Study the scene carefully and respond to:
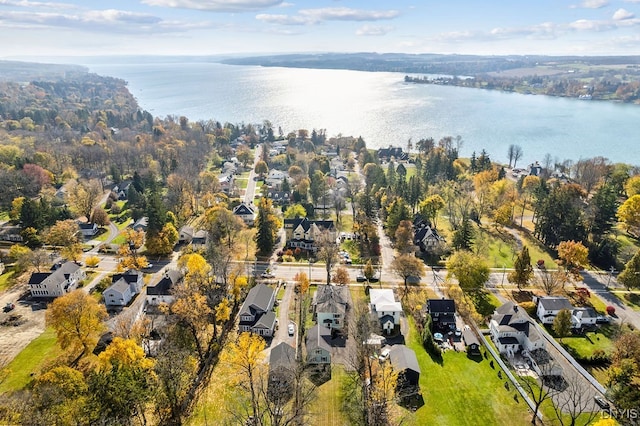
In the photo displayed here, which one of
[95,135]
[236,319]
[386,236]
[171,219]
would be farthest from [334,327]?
[95,135]

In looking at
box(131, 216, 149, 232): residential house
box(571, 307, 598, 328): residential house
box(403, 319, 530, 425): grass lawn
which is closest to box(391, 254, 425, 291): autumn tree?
box(403, 319, 530, 425): grass lawn

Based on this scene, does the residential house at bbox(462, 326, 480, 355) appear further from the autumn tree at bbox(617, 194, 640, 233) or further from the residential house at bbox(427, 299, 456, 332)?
the autumn tree at bbox(617, 194, 640, 233)

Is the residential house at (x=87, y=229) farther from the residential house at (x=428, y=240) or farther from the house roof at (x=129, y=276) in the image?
the residential house at (x=428, y=240)

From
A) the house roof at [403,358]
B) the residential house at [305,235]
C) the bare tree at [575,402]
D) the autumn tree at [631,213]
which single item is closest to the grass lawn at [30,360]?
the house roof at [403,358]

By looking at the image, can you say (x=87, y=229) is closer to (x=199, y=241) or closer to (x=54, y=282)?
(x=54, y=282)

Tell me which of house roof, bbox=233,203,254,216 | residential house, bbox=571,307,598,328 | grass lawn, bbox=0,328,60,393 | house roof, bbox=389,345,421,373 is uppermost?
house roof, bbox=233,203,254,216

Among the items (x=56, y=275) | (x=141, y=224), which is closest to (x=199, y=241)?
(x=141, y=224)
